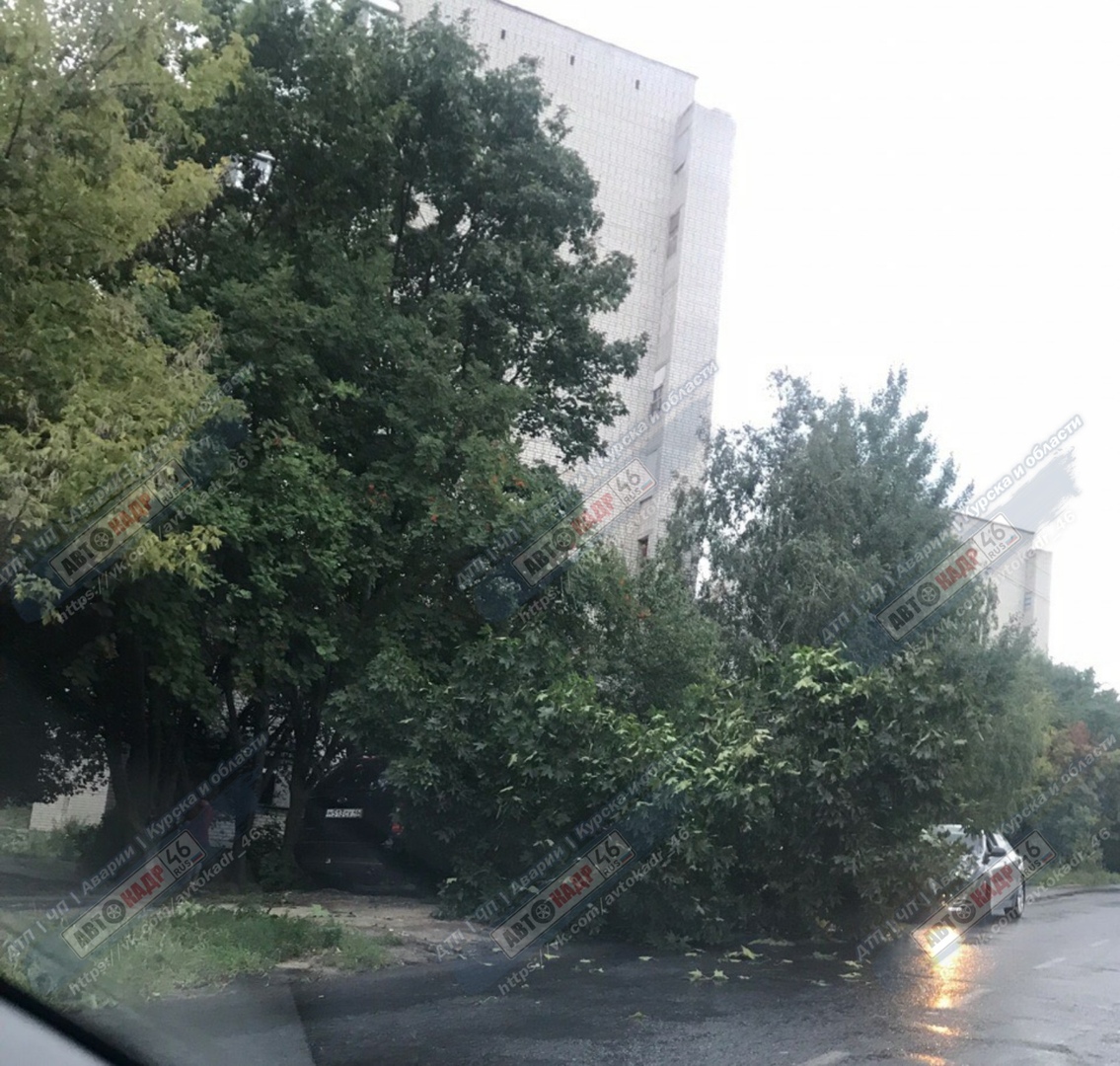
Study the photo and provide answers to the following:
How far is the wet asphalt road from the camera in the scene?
23.6 feet

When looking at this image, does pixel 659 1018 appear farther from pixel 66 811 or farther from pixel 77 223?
pixel 66 811

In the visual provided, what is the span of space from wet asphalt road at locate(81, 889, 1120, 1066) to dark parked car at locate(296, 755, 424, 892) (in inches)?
196

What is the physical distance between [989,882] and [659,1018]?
10.8m

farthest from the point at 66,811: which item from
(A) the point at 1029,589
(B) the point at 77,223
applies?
(A) the point at 1029,589

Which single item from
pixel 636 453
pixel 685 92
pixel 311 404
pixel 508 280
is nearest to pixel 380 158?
pixel 508 280

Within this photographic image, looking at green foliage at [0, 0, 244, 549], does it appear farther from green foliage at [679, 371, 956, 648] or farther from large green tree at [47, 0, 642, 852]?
green foliage at [679, 371, 956, 648]

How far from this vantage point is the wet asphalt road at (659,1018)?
23.6 ft

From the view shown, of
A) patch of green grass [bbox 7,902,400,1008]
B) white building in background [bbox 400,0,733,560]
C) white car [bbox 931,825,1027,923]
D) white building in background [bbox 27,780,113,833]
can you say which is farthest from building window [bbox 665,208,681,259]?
patch of green grass [bbox 7,902,400,1008]

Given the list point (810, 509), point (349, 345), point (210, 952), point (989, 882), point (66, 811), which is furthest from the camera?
point (66, 811)

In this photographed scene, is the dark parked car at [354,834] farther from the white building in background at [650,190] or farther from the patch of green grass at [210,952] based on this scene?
the white building in background at [650,190]

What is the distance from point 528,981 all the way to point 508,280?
10782mm

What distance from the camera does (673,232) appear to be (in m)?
33.6

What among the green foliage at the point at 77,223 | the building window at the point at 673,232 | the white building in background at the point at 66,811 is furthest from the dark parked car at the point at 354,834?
the building window at the point at 673,232

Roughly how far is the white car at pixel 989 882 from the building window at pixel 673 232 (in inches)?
768
